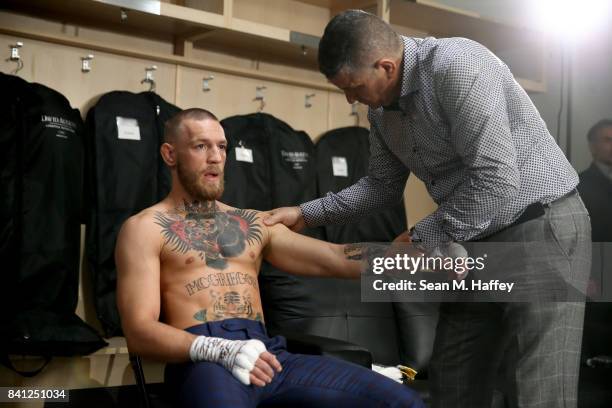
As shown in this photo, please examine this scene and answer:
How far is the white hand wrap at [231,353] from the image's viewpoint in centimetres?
191

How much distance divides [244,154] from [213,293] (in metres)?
1.45

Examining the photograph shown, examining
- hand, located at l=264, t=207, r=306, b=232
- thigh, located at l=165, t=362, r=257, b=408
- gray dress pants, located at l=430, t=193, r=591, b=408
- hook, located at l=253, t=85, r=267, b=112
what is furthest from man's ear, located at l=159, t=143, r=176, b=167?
hook, located at l=253, t=85, r=267, b=112

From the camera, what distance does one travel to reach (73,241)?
309 cm

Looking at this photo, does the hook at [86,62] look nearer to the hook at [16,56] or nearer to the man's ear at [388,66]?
the hook at [16,56]

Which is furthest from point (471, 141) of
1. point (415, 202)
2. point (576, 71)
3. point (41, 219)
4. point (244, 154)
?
point (576, 71)

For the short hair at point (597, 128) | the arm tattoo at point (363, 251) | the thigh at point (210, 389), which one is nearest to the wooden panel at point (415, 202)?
the short hair at point (597, 128)

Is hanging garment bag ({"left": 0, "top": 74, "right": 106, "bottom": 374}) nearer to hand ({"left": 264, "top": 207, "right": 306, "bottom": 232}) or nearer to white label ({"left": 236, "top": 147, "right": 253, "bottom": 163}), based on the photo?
white label ({"left": 236, "top": 147, "right": 253, "bottom": 163})

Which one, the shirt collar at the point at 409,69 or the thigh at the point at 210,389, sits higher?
the shirt collar at the point at 409,69

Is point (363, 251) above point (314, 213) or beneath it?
beneath

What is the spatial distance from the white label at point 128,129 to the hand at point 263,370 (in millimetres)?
1591

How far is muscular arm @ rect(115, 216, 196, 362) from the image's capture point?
1.99m

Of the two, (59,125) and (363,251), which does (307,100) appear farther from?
(363,251)

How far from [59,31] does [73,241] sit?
0.90 metres

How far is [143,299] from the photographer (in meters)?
2.07
